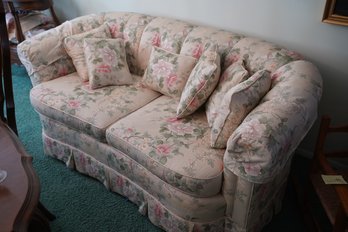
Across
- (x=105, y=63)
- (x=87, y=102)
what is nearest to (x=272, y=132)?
(x=87, y=102)

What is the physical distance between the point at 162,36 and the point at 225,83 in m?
0.65

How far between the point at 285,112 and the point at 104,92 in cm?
115

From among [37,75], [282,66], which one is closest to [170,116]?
[282,66]

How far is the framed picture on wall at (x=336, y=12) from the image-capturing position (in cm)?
161

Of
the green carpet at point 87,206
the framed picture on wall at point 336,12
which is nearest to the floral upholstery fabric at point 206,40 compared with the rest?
the framed picture on wall at point 336,12

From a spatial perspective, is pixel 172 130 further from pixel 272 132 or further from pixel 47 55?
pixel 47 55

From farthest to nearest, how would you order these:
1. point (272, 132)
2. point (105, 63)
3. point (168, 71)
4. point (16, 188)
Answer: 1. point (105, 63)
2. point (168, 71)
3. point (272, 132)
4. point (16, 188)

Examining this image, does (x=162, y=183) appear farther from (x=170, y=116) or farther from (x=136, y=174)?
(x=170, y=116)

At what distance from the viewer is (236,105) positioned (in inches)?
54.4

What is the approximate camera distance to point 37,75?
6.82 ft

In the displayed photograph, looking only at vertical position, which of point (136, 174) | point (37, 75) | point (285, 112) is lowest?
point (136, 174)

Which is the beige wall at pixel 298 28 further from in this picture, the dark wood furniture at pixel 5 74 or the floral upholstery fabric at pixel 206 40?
the dark wood furniture at pixel 5 74

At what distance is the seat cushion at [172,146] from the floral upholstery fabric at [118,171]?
55 mm

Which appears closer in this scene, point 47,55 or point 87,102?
point 87,102
